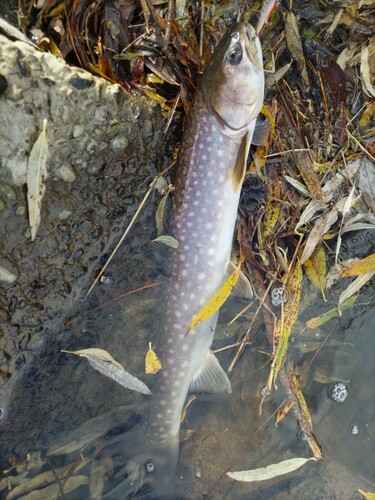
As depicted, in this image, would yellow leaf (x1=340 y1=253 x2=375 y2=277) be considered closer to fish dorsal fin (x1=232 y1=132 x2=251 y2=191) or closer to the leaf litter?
the leaf litter

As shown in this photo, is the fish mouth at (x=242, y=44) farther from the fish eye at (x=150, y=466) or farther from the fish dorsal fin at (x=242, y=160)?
the fish eye at (x=150, y=466)

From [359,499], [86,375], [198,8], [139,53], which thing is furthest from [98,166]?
[359,499]

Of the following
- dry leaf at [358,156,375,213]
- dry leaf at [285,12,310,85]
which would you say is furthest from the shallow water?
dry leaf at [285,12,310,85]

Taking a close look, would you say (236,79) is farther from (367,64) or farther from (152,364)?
(152,364)

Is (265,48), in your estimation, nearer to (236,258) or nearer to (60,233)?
(236,258)

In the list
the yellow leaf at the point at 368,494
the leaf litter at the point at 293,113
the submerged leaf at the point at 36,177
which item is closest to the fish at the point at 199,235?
the leaf litter at the point at 293,113
